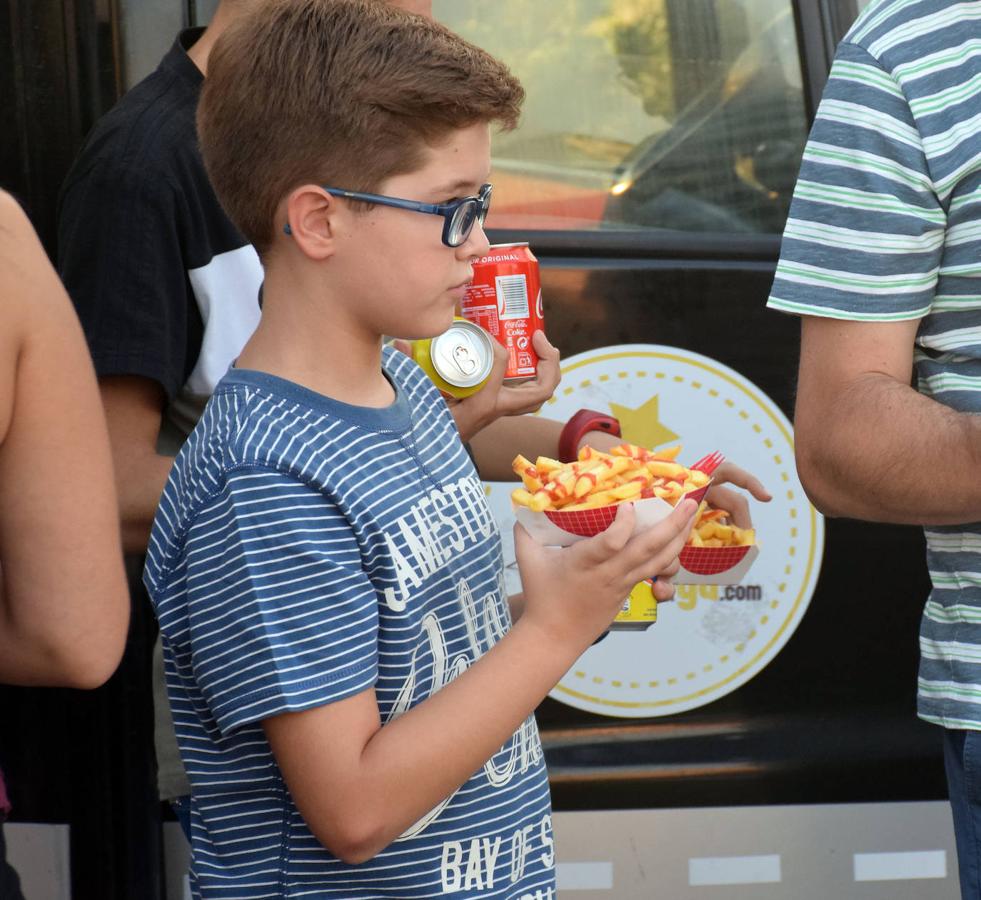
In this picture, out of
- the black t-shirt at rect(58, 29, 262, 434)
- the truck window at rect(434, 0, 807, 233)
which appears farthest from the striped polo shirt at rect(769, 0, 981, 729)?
the truck window at rect(434, 0, 807, 233)

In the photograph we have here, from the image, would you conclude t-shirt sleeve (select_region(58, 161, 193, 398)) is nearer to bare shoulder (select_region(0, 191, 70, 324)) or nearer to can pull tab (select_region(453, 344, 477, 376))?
can pull tab (select_region(453, 344, 477, 376))

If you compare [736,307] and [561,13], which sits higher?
[561,13]

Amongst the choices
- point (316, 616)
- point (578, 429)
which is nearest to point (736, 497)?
point (578, 429)

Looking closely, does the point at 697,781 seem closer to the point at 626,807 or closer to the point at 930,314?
the point at 626,807

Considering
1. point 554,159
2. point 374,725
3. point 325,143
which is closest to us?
point 374,725

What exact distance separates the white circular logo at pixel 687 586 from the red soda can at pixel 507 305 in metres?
0.40

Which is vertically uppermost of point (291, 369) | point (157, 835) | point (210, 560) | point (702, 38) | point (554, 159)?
point (702, 38)

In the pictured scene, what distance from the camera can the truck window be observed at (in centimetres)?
240

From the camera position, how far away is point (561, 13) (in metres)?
2.39

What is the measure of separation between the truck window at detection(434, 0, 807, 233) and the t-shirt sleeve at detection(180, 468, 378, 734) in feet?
3.91

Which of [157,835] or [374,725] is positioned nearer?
[374,725]

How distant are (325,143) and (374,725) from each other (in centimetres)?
59

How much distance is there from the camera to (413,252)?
1.42 metres

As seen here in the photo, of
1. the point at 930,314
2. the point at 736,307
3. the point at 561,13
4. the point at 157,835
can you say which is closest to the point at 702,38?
the point at 561,13
